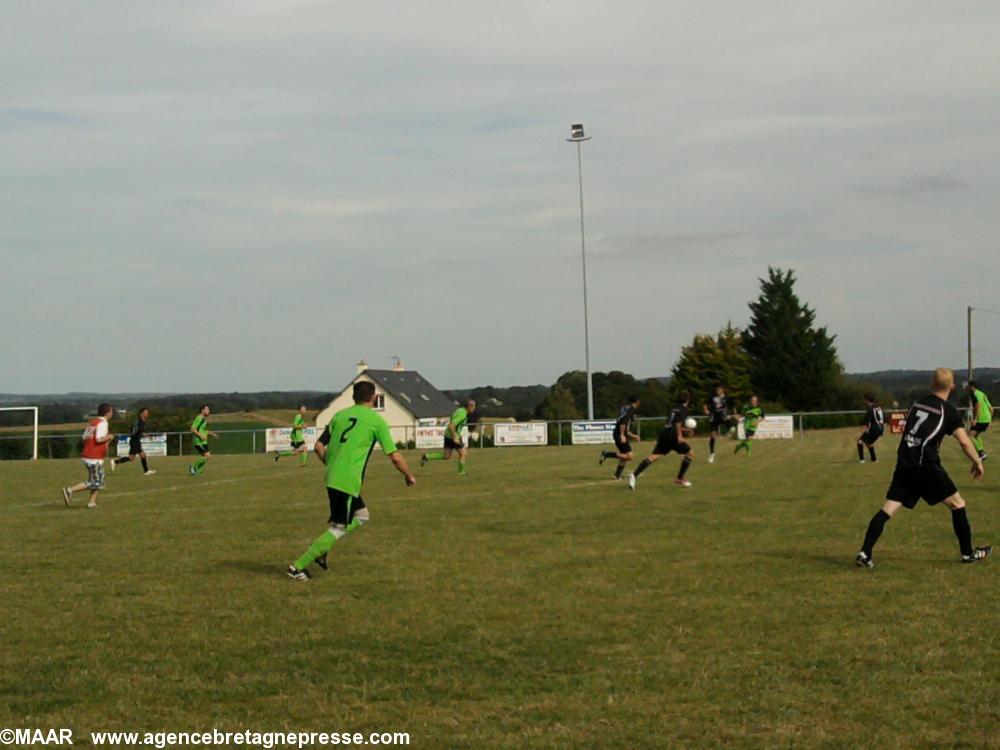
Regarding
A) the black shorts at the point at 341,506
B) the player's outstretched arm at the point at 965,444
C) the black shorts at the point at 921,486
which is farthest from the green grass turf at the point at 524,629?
the player's outstretched arm at the point at 965,444

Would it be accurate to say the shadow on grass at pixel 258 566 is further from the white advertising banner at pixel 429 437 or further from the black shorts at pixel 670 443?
the white advertising banner at pixel 429 437

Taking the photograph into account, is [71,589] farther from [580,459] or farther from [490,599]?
[580,459]

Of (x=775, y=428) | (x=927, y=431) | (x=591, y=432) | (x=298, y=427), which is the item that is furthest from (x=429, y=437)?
(x=927, y=431)

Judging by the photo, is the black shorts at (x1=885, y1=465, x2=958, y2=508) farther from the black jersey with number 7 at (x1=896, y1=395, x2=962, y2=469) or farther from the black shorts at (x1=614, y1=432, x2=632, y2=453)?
the black shorts at (x1=614, y1=432, x2=632, y2=453)

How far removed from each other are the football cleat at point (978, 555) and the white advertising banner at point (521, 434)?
1652 inches

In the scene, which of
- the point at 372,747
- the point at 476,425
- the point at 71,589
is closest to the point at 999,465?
the point at 71,589

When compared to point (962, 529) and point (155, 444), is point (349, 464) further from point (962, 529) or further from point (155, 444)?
point (155, 444)

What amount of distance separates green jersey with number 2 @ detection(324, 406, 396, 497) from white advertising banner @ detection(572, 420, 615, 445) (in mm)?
41639

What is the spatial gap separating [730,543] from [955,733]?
7.87 meters

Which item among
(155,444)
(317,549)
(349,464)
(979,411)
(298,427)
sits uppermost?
(979,411)

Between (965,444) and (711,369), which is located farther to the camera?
(711,369)

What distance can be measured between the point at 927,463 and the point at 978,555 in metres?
1.35

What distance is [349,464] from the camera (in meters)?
11.6

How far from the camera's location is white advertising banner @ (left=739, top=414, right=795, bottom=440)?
52125 mm
